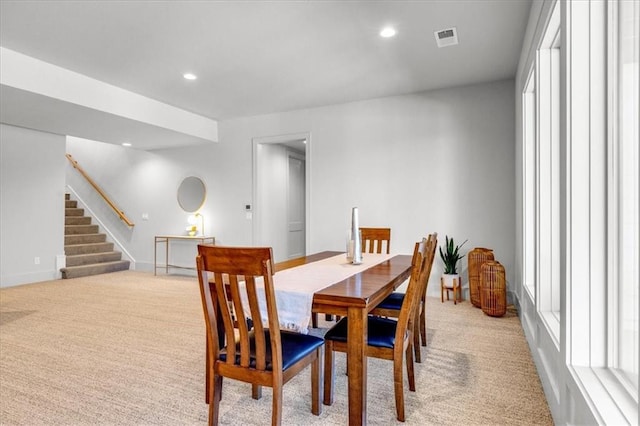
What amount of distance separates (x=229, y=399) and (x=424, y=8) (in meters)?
2.99

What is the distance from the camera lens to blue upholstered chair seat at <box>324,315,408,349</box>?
191cm

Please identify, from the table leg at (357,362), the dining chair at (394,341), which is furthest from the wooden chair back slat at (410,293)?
the table leg at (357,362)

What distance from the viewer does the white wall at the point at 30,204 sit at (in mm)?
5395

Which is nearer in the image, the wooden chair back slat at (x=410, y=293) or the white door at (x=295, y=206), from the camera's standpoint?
the wooden chair back slat at (x=410, y=293)

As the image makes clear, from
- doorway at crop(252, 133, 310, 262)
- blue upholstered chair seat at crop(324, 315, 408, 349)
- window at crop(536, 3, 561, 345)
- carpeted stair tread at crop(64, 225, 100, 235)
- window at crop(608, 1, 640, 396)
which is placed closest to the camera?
window at crop(608, 1, 640, 396)

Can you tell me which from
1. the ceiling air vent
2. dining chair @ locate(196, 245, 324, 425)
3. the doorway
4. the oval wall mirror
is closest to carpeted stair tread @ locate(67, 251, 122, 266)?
the oval wall mirror

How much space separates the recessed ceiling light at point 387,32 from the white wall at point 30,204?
5.55m

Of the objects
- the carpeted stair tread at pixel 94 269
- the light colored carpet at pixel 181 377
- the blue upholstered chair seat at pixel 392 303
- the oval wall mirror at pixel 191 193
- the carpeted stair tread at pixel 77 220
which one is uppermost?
the oval wall mirror at pixel 191 193

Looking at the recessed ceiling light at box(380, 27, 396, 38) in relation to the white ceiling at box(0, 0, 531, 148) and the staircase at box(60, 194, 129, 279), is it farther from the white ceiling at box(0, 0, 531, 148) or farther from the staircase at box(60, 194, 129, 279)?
the staircase at box(60, 194, 129, 279)

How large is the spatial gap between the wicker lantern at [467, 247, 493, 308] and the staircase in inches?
235

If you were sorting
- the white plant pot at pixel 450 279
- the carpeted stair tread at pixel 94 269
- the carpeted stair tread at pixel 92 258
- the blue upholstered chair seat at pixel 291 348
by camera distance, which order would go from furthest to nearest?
the carpeted stair tread at pixel 92 258 → the carpeted stair tread at pixel 94 269 → the white plant pot at pixel 450 279 → the blue upholstered chair seat at pixel 291 348

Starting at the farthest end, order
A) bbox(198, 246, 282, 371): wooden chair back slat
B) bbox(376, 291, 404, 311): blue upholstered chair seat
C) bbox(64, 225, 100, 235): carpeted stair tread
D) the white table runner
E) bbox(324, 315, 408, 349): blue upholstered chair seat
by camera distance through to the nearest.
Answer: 1. bbox(64, 225, 100, 235): carpeted stair tread
2. bbox(376, 291, 404, 311): blue upholstered chair seat
3. bbox(324, 315, 408, 349): blue upholstered chair seat
4. the white table runner
5. bbox(198, 246, 282, 371): wooden chair back slat

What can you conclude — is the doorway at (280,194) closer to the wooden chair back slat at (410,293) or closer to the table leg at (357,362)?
the wooden chair back slat at (410,293)

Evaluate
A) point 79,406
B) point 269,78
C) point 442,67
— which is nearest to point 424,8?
point 442,67
